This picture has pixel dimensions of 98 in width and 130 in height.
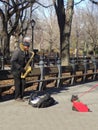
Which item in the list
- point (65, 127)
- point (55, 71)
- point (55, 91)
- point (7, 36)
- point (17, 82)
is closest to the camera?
point (65, 127)

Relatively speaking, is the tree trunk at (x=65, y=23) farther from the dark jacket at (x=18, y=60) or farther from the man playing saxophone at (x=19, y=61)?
the dark jacket at (x=18, y=60)

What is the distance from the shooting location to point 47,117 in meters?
8.95

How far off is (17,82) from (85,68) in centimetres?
736

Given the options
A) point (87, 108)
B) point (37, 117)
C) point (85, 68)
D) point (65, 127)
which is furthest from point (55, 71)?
point (65, 127)

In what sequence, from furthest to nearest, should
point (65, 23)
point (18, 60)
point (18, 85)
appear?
1. point (65, 23)
2. point (18, 85)
3. point (18, 60)

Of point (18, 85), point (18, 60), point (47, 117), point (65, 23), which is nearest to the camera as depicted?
point (47, 117)

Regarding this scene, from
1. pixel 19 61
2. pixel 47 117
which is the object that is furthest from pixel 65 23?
pixel 47 117

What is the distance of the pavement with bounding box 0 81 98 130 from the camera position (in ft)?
26.1

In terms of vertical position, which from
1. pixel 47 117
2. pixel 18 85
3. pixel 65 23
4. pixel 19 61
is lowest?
pixel 47 117

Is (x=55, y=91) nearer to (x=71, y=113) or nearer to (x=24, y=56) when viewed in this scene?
(x=24, y=56)

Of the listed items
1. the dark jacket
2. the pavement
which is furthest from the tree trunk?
the dark jacket

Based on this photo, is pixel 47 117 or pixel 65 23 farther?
pixel 65 23

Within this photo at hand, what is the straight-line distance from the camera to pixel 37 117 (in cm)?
894

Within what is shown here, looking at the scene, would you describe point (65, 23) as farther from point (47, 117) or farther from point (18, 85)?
point (47, 117)
